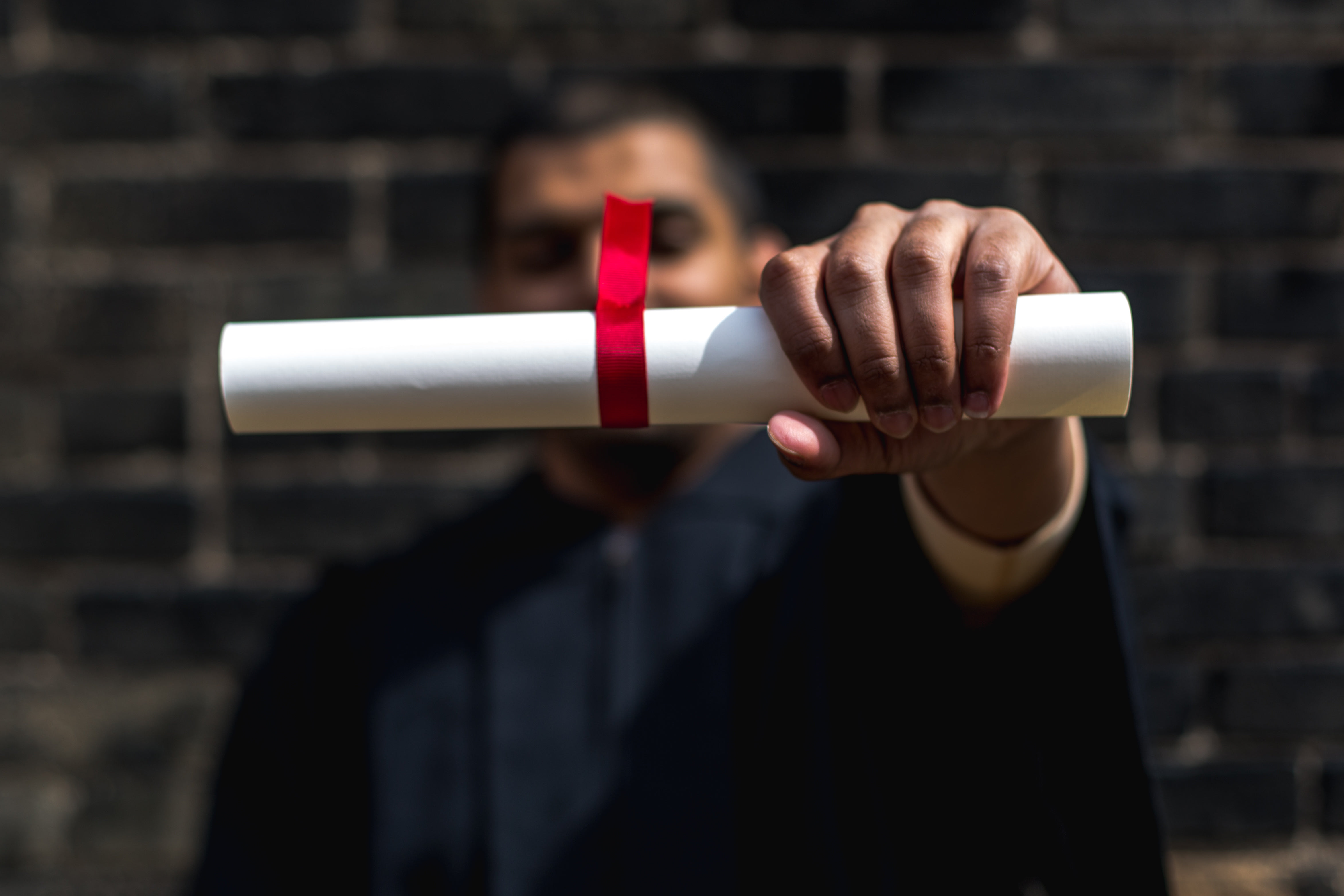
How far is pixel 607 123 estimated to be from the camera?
3.00 feet

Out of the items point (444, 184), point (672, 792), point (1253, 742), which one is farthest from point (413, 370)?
point (1253, 742)

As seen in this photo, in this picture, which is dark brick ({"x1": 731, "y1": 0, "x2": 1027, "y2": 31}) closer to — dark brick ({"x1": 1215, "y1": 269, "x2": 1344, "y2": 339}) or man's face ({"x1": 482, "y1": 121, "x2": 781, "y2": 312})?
man's face ({"x1": 482, "y1": 121, "x2": 781, "y2": 312})

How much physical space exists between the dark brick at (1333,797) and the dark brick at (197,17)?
136 centimetres

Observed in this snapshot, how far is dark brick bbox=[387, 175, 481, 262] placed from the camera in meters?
0.97

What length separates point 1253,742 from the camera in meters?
0.98

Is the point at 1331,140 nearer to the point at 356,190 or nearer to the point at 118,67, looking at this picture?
the point at 356,190

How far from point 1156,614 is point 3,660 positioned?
4.28ft

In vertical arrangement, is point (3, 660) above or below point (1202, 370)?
below

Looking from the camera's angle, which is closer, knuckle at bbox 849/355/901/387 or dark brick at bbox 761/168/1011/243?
knuckle at bbox 849/355/901/387

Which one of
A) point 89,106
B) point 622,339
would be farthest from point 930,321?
point 89,106

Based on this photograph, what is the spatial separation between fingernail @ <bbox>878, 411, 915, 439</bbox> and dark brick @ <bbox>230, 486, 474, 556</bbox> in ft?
2.25

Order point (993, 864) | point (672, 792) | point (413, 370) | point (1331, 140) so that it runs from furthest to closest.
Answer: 1. point (1331, 140)
2. point (672, 792)
3. point (993, 864)
4. point (413, 370)

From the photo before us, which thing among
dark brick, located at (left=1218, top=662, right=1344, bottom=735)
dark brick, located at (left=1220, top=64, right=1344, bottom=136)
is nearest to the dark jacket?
dark brick, located at (left=1218, top=662, right=1344, bottom=735)

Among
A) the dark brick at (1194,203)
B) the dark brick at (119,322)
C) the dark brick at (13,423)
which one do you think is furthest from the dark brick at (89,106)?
the dark brick at (1194,203)
